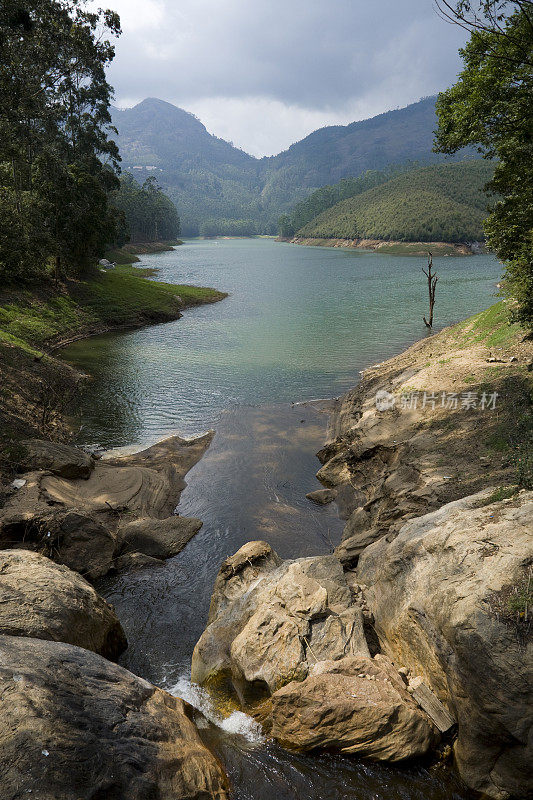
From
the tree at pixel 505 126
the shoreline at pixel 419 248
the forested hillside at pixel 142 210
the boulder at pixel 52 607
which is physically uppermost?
the forested hillside at pixel 142 210

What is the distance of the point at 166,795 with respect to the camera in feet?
18.9

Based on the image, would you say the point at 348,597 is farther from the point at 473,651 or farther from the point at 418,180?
the point at 418,180

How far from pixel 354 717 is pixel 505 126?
51.4 ft

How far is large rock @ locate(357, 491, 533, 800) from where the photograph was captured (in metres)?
6.14

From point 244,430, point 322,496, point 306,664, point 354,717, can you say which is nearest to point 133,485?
point 322,496

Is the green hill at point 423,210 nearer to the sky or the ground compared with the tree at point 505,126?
nearer to the sky

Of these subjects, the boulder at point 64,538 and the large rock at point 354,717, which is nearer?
the large rock at point 354,717

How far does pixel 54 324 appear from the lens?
38312 mm

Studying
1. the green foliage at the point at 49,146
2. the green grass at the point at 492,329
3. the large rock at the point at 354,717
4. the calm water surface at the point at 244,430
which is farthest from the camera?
the green foliage at the point at 49,146

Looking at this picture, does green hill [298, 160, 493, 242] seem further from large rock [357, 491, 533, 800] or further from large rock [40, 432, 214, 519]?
large rock [357, 491, 533, 800]

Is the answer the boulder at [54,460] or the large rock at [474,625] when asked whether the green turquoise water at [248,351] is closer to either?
the boulder at [54,460]

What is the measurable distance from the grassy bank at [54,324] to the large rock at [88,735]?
1194cm

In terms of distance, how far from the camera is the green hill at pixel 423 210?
464 feet

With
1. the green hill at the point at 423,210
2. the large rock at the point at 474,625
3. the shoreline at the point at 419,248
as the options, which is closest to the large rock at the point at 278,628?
the large rock at the point at 474,625
